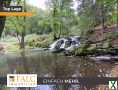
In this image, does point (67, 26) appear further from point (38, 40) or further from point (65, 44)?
point (38, 40)

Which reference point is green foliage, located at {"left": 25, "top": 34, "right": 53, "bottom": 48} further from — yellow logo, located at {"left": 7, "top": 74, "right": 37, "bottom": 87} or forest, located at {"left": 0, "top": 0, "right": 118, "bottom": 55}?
yellow logo, located at {"left": 7, "top": 74, "right": 37, "bottom": 87}

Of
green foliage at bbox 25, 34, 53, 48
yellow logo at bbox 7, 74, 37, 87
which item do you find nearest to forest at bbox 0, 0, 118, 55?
green foliage at bbox 25, 34, 53, 48

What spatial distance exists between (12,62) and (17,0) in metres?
0.48

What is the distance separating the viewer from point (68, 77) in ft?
11.8

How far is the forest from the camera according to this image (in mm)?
3564

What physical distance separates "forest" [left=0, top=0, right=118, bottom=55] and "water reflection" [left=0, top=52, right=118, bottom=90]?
8cm

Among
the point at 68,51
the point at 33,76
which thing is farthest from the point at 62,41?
the point at 33,76

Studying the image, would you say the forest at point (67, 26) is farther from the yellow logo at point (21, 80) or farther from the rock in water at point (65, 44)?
the yellow logo at point (21, 80)

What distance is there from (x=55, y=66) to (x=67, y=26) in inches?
12.8

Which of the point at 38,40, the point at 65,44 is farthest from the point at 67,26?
the point at 38,40

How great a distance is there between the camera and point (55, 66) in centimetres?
362

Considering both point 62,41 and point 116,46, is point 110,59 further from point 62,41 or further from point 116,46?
point 62,41

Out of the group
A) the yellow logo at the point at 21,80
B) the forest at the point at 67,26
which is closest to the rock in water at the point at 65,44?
the forest at the point at 67,26

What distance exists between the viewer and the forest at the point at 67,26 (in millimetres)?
3564
